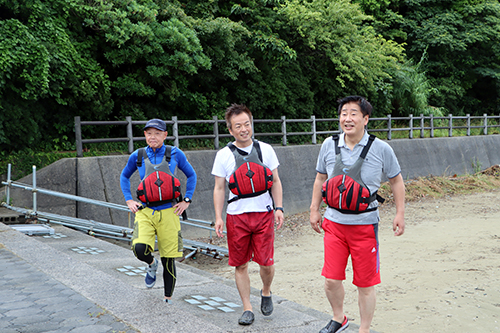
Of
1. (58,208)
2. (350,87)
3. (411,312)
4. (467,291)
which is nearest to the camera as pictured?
(411,312)

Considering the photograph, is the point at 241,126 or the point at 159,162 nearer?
the point at 241,126

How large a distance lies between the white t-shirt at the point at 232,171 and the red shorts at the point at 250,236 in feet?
0.16

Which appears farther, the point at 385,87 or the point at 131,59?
the point at 385,87

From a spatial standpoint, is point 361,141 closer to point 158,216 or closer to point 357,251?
point 357,251

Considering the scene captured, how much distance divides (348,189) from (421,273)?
468 cm

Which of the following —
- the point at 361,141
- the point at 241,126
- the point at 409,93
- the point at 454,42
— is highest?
the point at 454,42

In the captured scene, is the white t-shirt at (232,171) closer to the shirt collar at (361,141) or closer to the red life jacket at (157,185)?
the red life jacket at (157,185)

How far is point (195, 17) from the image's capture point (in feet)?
51.9

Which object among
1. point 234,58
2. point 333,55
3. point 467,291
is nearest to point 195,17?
point 234,58

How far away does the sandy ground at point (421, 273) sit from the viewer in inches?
214

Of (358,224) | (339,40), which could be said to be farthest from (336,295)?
(339,40)

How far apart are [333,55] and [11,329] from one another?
16458mm

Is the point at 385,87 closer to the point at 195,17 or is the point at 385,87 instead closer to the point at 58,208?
the point at 195,17

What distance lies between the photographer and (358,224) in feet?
11.4
